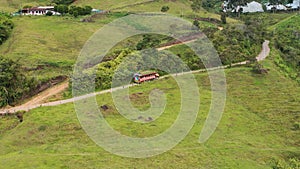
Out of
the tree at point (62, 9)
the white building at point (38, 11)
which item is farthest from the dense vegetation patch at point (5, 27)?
the tree at point (62, 9)

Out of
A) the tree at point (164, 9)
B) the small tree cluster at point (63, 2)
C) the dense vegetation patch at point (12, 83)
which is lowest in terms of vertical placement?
the dense vegetation patch at point (12, 83)

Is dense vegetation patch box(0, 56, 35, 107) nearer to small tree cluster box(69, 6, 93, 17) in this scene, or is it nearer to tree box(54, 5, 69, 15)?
small tree cluster box(69, 6, 93, 17)

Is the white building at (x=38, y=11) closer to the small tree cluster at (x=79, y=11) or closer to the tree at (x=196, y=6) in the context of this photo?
the small tree cluster at (x=79, y=11)

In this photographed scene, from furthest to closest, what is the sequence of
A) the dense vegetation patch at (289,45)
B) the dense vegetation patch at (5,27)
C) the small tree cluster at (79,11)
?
the small tree cluster at (79,11) < the dense vegetation patch at (5,27) < the dense vegetation patch at (289,45)

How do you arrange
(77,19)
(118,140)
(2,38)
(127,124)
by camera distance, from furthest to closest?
(77,19)
(2,38)
(127,124)
(118,140)

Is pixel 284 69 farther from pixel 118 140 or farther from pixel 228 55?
pixel 118 140

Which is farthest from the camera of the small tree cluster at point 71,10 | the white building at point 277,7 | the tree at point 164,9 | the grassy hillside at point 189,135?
the white building at point 277,7

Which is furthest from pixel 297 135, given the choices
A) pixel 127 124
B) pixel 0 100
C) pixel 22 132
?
pixel 0 100

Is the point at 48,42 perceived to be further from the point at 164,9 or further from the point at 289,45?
the point at 289,45

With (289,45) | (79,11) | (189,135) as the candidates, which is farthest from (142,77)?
(79,11)
